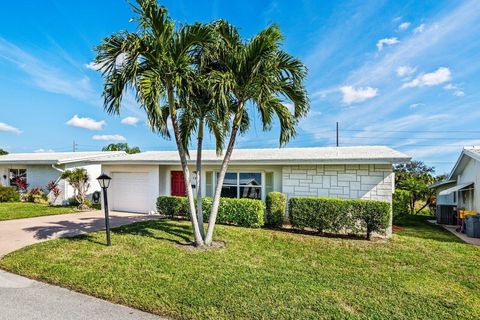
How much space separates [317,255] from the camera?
7.05 meters

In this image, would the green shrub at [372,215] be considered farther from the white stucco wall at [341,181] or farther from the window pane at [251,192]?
the window pane at [251,192]

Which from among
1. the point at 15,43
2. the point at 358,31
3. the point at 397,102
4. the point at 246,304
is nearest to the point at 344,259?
the point at 246,304

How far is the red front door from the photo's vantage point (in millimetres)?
13820

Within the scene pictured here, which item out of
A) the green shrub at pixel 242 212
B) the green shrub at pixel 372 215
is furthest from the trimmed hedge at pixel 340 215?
the green shrub at pixel 242 212

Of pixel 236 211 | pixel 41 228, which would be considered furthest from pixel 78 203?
pixel 236 211

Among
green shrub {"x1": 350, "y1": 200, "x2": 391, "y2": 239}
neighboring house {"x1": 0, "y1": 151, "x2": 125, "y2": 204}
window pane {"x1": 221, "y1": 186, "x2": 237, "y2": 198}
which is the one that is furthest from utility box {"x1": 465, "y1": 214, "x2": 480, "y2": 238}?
neighboring house {"x1": 0, "y1": 151, "x2": 125, "y2": 204}

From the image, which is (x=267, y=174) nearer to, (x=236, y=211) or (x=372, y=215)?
(x=236, y=211)

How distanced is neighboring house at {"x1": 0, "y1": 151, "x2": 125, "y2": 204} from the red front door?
23.7 feet

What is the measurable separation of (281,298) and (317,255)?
3.00 metres

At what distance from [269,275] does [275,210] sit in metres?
4.93

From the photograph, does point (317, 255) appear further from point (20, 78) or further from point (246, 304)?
point (20, 78)

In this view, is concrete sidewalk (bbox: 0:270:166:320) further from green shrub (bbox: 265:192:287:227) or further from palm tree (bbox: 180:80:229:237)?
green shrub (bbox: 265:192:287:227)

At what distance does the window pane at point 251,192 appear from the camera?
1210cm

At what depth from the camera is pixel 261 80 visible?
6738 millimetres
